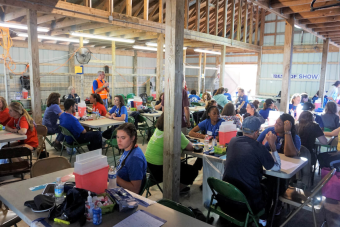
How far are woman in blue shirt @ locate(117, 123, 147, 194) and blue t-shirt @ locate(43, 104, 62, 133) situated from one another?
3803 mm

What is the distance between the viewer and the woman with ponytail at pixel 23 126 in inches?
173

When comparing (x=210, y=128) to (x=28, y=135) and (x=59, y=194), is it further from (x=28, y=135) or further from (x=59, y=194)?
(x=28, y=135)

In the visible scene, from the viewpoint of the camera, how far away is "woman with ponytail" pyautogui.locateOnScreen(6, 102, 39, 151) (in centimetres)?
439

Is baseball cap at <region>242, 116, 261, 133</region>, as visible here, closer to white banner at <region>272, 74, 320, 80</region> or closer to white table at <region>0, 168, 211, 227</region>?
white table at <region>0, 168, 211, 227</region>

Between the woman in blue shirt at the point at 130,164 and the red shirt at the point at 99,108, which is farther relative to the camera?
the red shirt at the point at 99,108

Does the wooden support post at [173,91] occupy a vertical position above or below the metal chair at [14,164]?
above

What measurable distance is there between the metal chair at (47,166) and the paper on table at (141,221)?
1480 mm

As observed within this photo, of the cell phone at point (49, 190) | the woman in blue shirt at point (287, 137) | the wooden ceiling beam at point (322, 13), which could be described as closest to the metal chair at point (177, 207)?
the cell phone at point (49, 190)

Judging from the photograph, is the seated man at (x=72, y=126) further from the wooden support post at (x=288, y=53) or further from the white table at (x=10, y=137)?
the wooden support post at (x=288, y=53)

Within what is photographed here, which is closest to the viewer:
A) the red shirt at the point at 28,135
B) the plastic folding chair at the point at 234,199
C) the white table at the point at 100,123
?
the plastic folding chair at the point at 234,199

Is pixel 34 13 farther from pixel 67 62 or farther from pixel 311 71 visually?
pixel 311 71

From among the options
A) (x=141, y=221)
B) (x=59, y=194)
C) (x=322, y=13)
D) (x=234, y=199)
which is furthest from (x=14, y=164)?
(x=322, y=13)

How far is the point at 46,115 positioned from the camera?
5852 millimetres

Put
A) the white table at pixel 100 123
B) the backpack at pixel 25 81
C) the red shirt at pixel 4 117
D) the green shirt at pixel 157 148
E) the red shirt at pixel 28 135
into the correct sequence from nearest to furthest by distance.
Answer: the green shirt at pixel 157 148, the red shirt at pixel 28 135, the red shirt at pixel 4 117, the white table at pixel 100 123, the backpack at pixel 25 81
